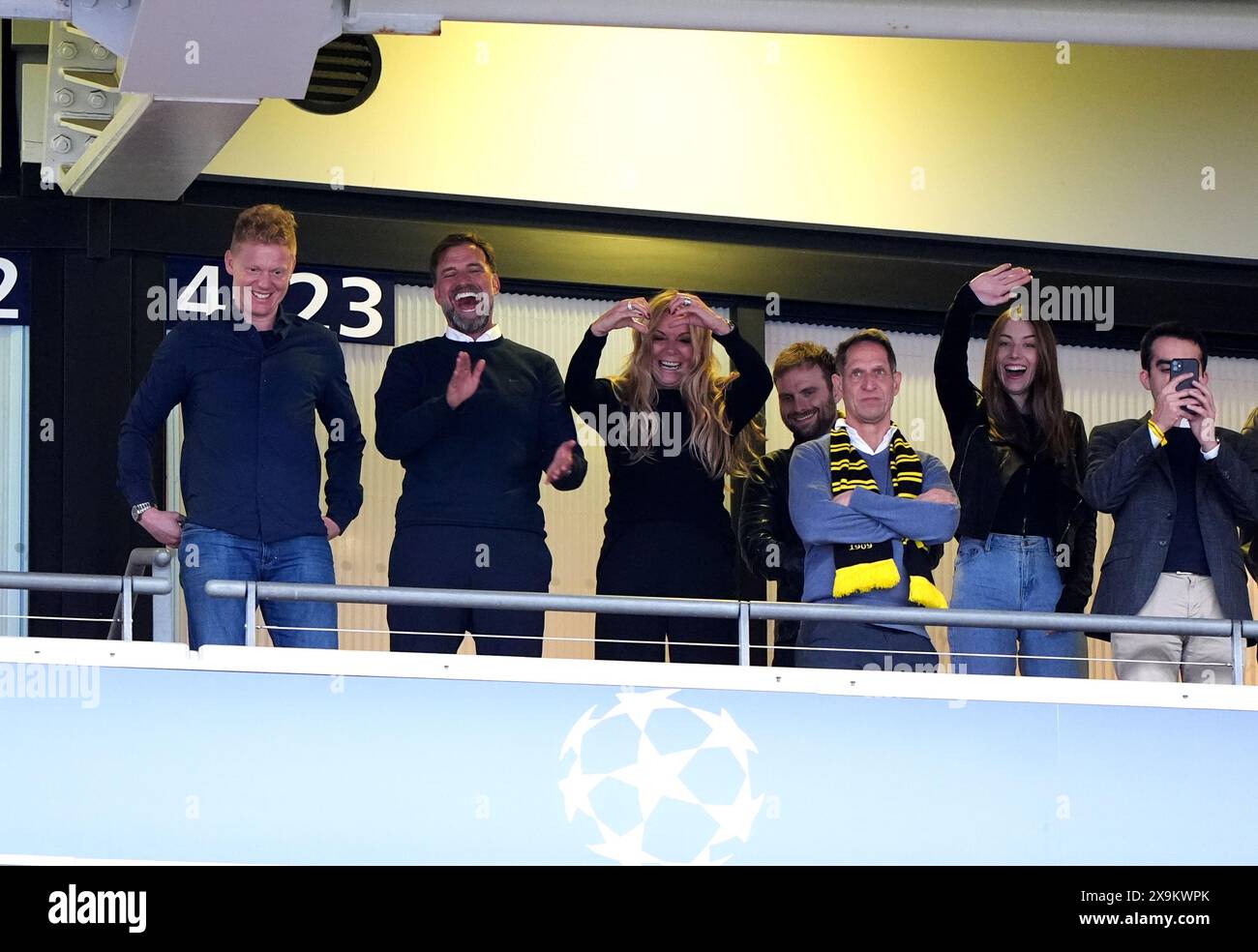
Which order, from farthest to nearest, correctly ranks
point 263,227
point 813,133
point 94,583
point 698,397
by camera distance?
point 813,133 < point 698,397 < point 263,227 < point 94,583

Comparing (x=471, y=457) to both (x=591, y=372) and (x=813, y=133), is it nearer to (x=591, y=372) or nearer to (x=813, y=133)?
(x=591, y=372)

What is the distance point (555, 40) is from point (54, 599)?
3.72 metres

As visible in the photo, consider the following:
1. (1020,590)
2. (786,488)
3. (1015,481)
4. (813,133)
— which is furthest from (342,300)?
(1020,590)

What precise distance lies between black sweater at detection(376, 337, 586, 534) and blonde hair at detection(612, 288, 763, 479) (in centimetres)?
26

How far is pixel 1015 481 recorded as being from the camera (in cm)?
758

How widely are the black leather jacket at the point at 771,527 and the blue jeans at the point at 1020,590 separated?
65 cm

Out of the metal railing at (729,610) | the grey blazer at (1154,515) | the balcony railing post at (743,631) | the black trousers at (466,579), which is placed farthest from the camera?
the grey blazer at (1154,515)

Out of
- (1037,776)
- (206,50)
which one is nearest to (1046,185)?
(1037,776)

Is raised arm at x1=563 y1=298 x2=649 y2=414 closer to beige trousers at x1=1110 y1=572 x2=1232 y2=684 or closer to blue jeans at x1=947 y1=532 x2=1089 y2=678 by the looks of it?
blue jeans at x1=947 y1=532 x2=1089 y2=678

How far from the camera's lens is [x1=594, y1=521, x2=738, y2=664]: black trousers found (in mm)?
7277

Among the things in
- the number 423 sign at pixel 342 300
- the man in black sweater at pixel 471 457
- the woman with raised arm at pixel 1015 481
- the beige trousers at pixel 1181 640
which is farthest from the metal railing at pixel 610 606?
the number 423 sign at pixel 342 300

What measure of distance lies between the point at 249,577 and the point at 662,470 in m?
1.60

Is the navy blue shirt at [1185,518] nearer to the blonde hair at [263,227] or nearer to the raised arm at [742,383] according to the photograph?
the raised arm at [742,383]

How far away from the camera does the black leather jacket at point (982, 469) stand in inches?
295
